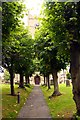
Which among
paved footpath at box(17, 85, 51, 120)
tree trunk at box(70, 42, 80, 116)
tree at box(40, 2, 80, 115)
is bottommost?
paved footpath at box(17, 85, 51, 120)

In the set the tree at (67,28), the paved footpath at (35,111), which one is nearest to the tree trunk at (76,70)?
the tree at (67,28)

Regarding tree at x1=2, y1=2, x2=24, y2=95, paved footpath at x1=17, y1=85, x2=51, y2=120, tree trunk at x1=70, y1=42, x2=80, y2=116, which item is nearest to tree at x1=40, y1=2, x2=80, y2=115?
tree trunk at x1=70, y1=42, x2=80, y2=116

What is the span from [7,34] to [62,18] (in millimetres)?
3828

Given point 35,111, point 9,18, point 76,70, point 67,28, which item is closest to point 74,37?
point 67,28

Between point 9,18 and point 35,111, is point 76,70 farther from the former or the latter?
point 35,111

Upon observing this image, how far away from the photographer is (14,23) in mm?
16250

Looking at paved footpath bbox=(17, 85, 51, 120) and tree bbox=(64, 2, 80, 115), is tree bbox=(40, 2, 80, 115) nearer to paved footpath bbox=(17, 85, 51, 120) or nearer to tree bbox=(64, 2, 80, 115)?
tree bbox=(64, 2, 80, 115)

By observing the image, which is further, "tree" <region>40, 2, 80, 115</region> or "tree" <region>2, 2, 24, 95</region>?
"tree" <region>2, 2, 24, 95</region>

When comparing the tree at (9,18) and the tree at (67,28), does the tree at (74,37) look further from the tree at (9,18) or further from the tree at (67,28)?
the tree at (9,18)

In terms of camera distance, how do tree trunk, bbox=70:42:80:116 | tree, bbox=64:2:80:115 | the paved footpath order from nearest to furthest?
tree, bbox=64:2:80:115
tree trunk, bbox=70:42:80:116
the paved footpath

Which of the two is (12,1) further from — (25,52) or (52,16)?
(25,52)

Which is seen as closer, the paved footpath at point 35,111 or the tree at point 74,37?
the tree at point 74,37

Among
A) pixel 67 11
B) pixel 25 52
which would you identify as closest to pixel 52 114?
pixel 67 11

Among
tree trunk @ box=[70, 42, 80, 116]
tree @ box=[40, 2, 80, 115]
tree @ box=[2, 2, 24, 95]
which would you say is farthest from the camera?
tree trunk @ box=[70, 42, 80, 116]
